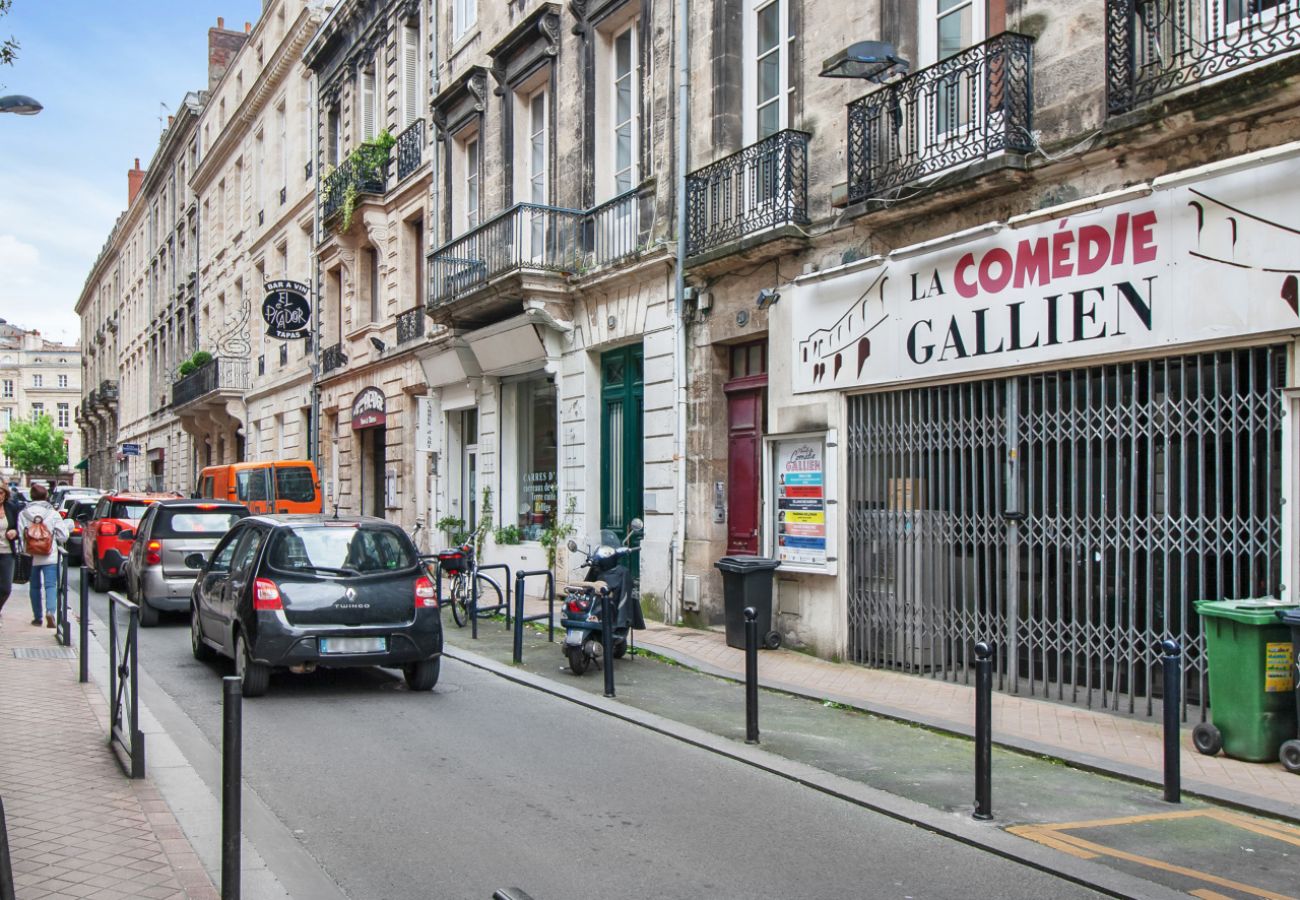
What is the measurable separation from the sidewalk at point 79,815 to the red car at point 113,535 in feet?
31.8

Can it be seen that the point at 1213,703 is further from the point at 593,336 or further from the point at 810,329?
the point at 593,336

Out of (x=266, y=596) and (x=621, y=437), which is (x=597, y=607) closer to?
(x=266, y=596)

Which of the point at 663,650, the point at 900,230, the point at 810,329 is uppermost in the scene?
the point at 900,230

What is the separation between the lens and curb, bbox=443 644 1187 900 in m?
5.00

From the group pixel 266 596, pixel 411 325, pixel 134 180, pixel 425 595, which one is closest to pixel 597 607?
pixel 425 595

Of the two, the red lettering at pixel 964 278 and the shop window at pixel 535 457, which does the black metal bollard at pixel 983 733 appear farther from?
the shop window at pixel 535 457

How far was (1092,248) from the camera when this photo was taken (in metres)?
8.85

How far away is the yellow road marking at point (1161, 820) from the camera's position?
4938 mm

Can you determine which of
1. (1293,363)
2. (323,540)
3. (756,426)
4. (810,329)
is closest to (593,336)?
(756,426)

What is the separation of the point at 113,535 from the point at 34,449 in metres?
104

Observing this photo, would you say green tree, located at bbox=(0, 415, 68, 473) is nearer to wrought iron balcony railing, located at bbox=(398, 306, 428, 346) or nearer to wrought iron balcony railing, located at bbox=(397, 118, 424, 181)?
wrought iron balcony railing, located at bbox=(397, 118, 424, 181)

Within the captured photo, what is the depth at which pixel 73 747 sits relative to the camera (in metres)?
7.16

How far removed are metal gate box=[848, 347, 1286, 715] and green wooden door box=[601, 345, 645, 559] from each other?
16.0 feet

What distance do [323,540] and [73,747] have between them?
287 centimetres
